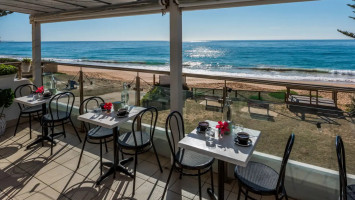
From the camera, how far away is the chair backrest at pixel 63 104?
305 centimetres

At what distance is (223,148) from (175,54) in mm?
1207

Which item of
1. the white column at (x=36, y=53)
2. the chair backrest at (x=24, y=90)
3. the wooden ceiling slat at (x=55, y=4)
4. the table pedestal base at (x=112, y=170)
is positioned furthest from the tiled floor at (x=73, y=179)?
the wooden ceiling slat at (x=55, y=4)

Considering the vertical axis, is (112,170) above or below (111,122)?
below

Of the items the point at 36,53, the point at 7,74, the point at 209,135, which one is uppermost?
the point at 36,53

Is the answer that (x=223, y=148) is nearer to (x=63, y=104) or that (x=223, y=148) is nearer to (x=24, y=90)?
(x=63, y=104)

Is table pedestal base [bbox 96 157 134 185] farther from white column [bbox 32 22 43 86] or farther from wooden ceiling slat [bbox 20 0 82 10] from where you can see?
white column [bbox 32 22 43 86]

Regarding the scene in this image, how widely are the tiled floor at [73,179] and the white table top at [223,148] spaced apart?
0.68 meters

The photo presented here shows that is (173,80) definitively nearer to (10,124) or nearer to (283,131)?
(283,131)

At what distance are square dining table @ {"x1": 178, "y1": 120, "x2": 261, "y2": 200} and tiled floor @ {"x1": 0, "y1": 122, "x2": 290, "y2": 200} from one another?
620 millimetres

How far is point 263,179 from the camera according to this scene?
5.27 feet

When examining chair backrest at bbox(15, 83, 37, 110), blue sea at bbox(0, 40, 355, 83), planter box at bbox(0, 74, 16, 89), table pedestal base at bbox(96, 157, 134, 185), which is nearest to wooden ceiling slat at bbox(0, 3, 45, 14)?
planter box at bbox(0, 74, 16, 89)

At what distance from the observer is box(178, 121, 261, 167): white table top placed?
4.82 feet

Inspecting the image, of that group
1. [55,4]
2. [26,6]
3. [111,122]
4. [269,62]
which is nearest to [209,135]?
[111,122]

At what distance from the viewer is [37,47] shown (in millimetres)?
3959
